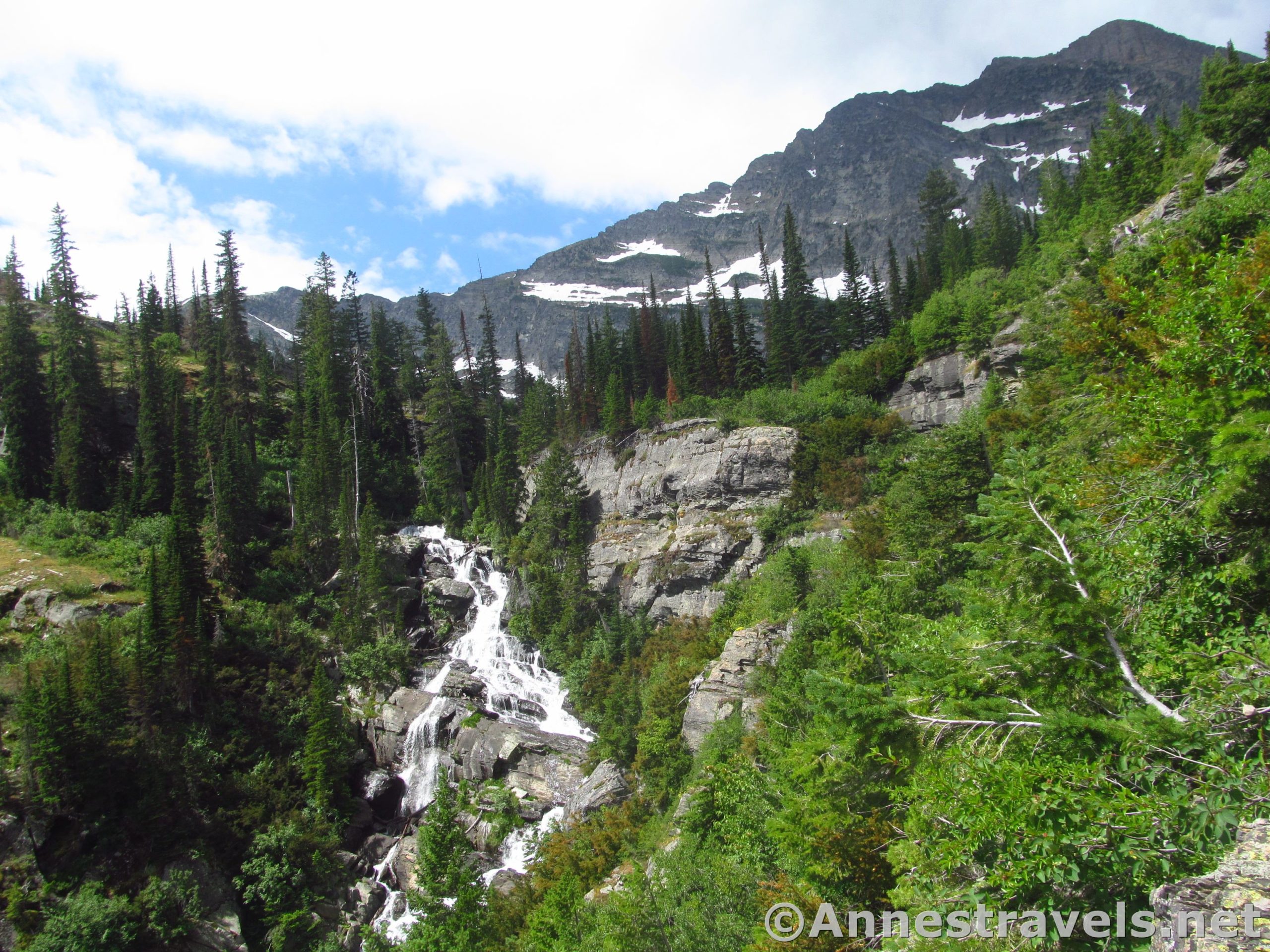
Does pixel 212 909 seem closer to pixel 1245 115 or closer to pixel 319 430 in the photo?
pixel 319 430

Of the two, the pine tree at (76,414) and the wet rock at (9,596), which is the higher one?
the pine tree at (76,414)

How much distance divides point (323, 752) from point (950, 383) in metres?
46.8

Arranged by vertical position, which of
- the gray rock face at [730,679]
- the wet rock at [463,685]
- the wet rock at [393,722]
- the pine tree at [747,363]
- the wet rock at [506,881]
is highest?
the pine tree at [747,363]

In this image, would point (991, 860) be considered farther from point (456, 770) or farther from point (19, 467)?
point (19, 467)

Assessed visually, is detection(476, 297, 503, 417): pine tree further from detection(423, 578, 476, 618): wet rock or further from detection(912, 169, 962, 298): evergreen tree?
detection(912, 169, 962, 298): evergreen tree

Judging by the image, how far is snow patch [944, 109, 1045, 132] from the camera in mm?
187000

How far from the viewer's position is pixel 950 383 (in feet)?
151

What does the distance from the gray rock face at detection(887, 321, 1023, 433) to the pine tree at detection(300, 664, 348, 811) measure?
42839 mm

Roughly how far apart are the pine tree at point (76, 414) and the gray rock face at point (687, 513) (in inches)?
1649

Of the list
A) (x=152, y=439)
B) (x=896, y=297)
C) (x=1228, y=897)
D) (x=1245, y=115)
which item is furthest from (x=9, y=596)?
(x=896, y=297)

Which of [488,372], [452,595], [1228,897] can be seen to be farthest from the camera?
[488,372]

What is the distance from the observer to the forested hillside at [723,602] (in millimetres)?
10016

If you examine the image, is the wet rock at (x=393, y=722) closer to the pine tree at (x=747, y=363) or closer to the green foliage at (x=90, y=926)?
the green foliage at (x=90, y=926)

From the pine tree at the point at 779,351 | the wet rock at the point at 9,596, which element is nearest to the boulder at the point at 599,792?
the wet rock at the point at 9,596
